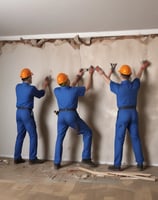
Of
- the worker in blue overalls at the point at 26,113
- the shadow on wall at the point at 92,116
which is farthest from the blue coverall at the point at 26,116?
the shadow on wall at the point at 92,116

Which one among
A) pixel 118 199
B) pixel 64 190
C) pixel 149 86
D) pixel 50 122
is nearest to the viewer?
pixel 118 199

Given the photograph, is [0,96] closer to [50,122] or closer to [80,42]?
[50,122]

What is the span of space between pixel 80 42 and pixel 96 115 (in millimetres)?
1142

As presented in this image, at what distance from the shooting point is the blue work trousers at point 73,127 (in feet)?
14.0

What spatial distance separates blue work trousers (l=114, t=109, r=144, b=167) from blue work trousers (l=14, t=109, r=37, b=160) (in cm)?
124

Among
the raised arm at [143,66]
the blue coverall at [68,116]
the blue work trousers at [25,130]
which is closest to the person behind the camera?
the blue coverall at [68,116]

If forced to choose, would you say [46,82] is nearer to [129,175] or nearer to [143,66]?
[143,66]

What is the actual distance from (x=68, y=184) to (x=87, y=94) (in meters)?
1.50

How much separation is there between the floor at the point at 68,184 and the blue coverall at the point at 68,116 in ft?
1.18

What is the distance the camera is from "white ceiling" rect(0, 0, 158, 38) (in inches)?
131

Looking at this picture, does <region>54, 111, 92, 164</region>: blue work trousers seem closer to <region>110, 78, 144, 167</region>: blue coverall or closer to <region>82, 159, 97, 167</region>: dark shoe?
<region>82, 159, 97, 167</region>: dark shoe

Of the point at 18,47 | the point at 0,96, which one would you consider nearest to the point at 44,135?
the point at 0,96

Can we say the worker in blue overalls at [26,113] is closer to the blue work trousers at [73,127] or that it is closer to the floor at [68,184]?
the floor at [68,184]

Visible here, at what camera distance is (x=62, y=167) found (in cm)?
445
